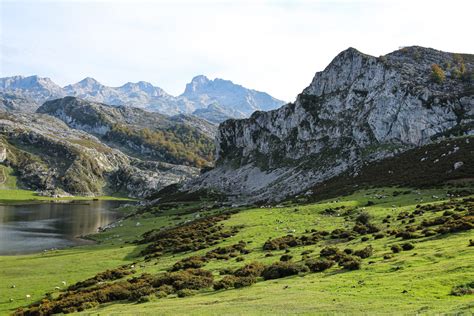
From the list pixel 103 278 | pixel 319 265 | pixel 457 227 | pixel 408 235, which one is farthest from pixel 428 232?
pixel 103 278

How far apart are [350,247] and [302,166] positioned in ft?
407

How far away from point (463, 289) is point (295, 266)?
600 inches

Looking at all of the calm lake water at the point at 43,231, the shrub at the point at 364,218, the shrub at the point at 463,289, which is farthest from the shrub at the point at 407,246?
the calm lake water at the point at 43,231

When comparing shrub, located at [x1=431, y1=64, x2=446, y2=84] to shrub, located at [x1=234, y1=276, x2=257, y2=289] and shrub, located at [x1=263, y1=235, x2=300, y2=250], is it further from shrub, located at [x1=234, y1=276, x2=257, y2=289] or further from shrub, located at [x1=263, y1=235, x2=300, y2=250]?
shrub, located at [x1=234, y1=276, x2=257, y2=289]

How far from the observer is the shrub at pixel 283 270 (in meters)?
34.7

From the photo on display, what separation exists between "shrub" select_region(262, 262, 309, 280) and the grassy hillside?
6.8 inches

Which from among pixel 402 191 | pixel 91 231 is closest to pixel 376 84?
pixel 402 191

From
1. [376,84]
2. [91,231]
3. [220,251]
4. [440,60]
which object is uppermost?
[440,60]

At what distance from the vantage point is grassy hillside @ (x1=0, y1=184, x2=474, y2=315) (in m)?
24.0

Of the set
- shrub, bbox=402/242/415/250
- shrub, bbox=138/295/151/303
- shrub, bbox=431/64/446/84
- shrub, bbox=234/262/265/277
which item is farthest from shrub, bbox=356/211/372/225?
shrub, bbox=431/64/446/84

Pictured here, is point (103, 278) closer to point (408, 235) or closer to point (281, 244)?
point (281, 244)

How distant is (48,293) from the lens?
44.2 meters

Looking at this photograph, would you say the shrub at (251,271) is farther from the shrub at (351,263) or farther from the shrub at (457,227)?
the shrub at (457,227)

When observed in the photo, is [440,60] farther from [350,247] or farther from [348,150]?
[350,247]
